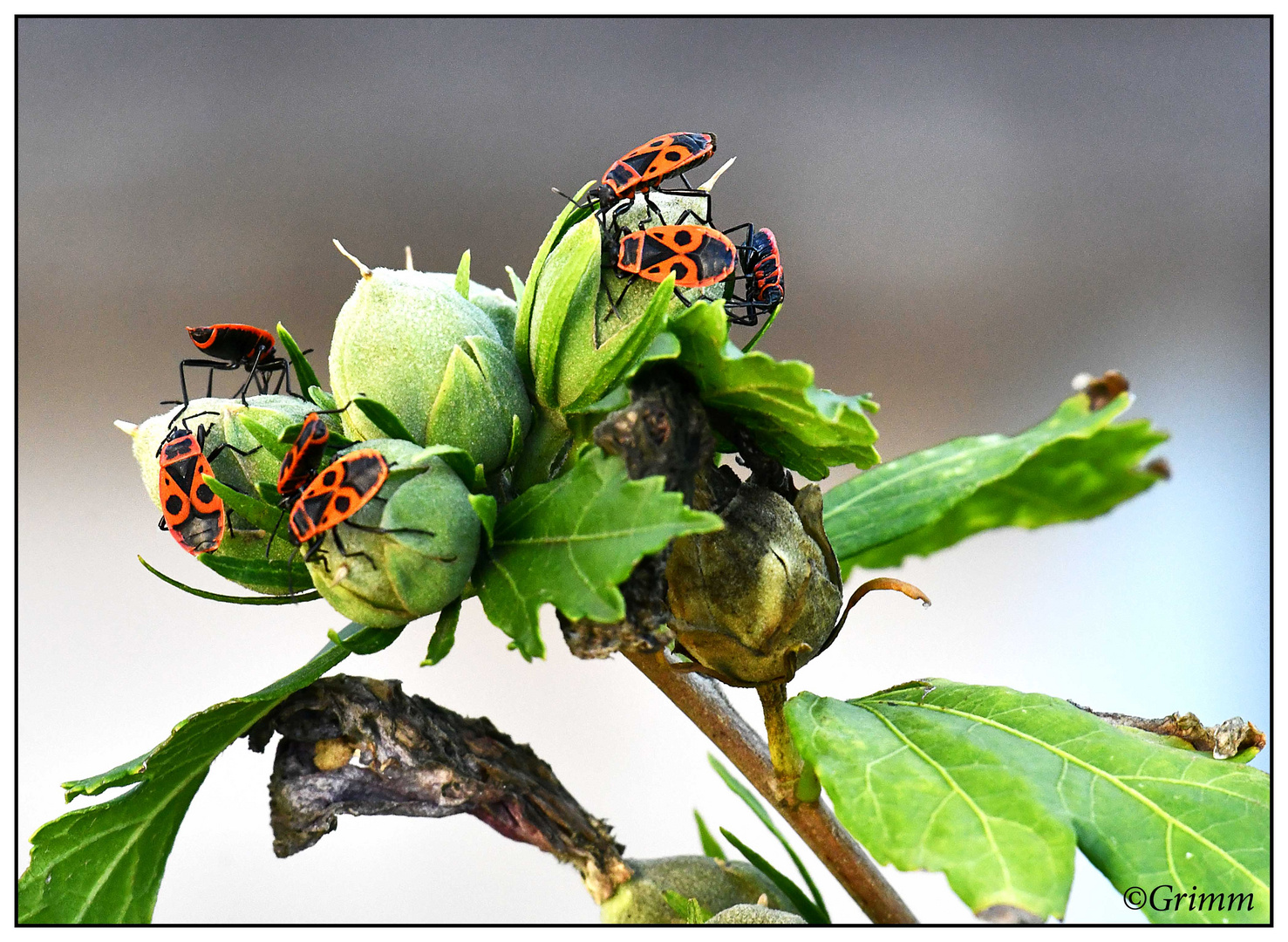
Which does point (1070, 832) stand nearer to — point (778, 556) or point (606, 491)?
point (778, 556)

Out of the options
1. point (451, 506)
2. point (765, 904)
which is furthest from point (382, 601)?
point (765, 904)

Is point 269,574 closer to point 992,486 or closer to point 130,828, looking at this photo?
point 130,828

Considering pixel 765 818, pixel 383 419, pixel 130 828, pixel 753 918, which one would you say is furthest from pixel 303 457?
pixel 765 818

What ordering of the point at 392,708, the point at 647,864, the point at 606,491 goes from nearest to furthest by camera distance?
the point at 606,491
the point at 392,708
the point at 647,864

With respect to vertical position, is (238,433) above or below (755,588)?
above

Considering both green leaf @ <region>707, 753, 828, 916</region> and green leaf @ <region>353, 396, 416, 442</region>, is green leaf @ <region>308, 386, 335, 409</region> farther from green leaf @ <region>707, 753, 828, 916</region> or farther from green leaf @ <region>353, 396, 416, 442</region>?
green leaf @ <region>707, 753, 828, 916</region>

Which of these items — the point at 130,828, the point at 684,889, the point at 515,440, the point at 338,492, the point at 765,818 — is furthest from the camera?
the point at 765,818
